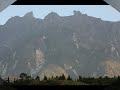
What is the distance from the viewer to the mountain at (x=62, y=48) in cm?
9056

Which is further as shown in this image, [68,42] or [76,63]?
[68,42]

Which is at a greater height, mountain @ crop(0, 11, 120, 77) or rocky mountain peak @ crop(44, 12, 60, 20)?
rocky mountain peak @ crop(44, 12, 60, 20)

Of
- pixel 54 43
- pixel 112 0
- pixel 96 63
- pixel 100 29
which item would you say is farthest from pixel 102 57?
pixel 112 0

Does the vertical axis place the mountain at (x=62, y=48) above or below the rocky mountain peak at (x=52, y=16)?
below

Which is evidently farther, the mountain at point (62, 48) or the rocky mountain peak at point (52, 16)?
the rocky mountain peak at point (52, 16)

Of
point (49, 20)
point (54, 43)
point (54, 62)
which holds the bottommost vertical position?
point (54, 62)

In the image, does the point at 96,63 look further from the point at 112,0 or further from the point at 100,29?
the point at 112,0

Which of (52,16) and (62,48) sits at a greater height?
(52,16)

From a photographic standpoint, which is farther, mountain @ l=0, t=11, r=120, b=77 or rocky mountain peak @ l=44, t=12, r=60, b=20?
rocky mountain peak @ l=44, t=12, r=60, b=20

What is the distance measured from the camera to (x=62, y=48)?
11131 cm

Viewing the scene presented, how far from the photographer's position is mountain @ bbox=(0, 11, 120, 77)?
90562 mm

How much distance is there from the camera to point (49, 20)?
120375 mm

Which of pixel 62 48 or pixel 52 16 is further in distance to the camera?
pixel 52 16

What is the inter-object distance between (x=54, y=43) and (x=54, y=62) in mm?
16137
